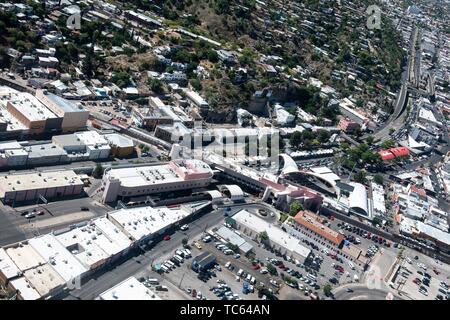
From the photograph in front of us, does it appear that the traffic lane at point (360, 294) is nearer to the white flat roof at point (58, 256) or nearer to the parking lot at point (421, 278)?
the parking lot at point (421, 278)

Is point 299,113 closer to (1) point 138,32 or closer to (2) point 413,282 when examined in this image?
(1) point 138,32

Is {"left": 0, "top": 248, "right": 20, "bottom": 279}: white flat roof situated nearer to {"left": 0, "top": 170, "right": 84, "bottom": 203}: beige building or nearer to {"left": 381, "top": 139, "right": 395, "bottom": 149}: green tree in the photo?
{"left": 0, "top": 170, "right": 84, "bottom": 203}: beige building

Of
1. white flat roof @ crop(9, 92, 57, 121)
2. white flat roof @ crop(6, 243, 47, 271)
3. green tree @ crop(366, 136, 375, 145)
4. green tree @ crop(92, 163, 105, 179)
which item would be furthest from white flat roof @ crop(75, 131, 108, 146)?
green tree @ crop(366, 136, 375, 145)

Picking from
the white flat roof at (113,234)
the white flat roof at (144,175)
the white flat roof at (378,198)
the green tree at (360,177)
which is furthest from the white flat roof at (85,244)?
the green tree at (360,177)

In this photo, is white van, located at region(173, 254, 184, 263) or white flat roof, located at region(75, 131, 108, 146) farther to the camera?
white flat roof, located at region(75, 131, 108, 146)

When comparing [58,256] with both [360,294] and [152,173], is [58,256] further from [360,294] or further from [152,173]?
[360,294]

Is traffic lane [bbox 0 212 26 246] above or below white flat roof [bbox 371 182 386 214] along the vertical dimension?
below

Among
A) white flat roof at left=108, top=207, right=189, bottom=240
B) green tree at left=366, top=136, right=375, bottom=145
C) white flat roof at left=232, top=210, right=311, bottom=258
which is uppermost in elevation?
green tree at left=366, top=136, right=375, bottom=145
